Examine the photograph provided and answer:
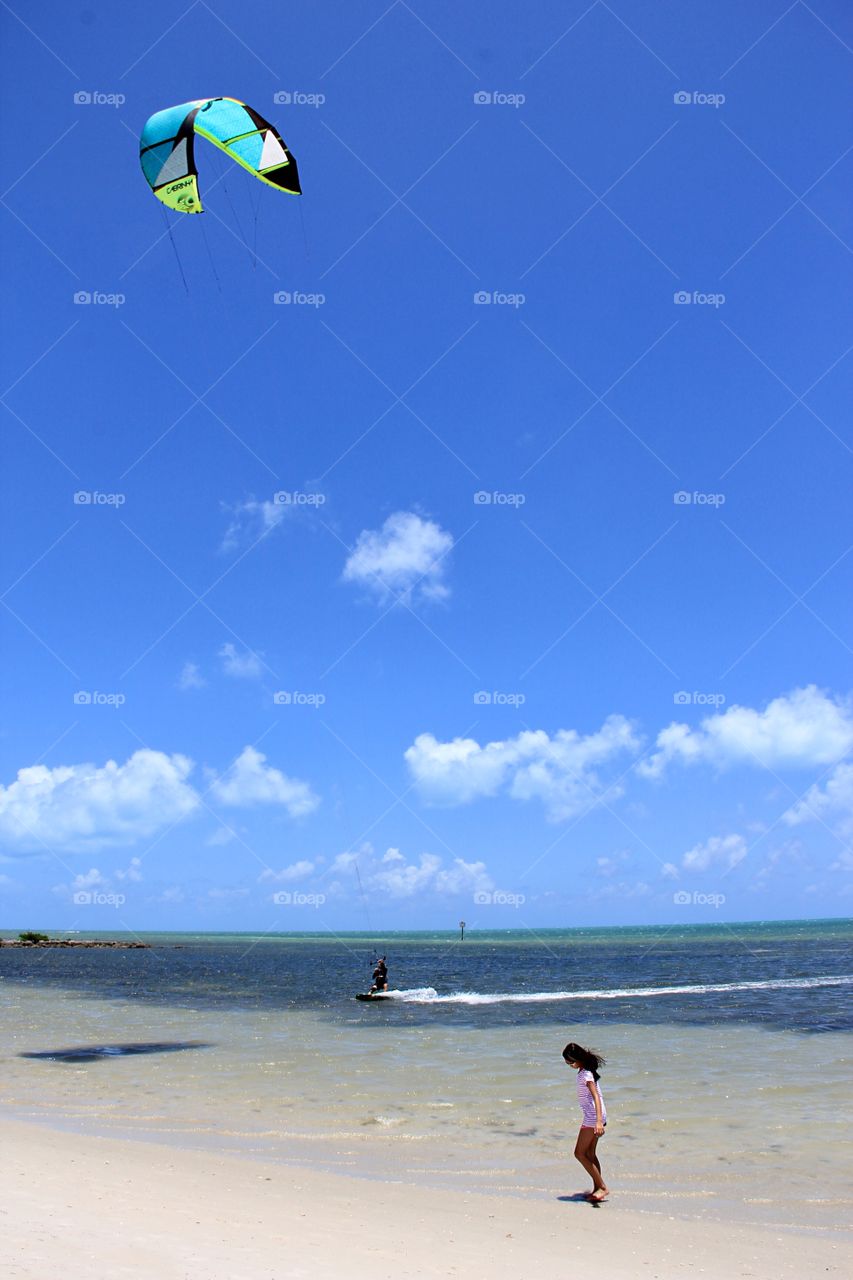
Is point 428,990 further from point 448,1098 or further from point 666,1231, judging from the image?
point 666,1231

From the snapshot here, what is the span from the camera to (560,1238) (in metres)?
8.70

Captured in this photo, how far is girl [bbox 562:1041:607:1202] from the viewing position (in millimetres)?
10109

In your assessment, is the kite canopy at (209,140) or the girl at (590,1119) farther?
the kite canopy at (209,140)

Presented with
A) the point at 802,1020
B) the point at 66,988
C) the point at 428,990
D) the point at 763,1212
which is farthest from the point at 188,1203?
the point at 66,988

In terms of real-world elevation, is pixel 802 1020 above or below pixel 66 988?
above

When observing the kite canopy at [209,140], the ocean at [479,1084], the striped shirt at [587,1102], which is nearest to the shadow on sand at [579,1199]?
the ocean at [479,1084]

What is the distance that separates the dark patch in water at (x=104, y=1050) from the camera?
20.7 m

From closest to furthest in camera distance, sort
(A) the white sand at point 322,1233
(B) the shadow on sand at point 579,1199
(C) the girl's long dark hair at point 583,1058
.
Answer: (A) the white sand at point 322,1233, (B) the shadow on sand at point 579,1199, (C) the girl's long dark hair at point 583,1058

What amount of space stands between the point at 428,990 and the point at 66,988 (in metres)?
17.0

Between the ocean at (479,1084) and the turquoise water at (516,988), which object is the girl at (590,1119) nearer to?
the ocean at (479,1084)

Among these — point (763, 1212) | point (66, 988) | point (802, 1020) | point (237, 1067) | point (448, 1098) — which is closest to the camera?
point (763, 1212)

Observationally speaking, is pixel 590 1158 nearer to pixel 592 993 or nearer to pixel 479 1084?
pixel 479 1084

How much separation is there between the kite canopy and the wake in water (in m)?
27.5

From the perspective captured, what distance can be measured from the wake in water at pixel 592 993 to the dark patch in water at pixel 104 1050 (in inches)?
519
